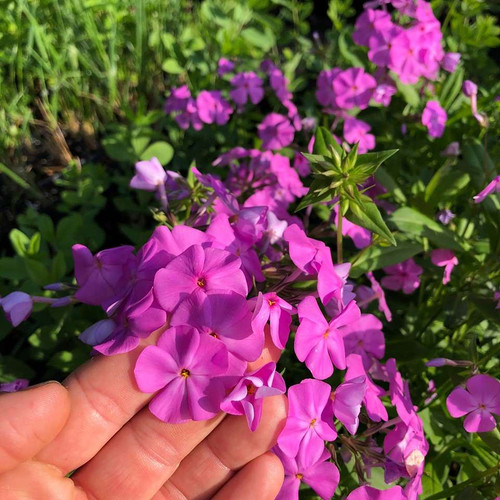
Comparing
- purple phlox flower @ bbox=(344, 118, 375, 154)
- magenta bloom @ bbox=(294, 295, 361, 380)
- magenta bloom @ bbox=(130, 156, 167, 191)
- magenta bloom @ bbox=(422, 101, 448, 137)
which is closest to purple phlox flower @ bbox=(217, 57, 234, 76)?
purple phlox flower @ bbox=(344, 118, 375, 154)

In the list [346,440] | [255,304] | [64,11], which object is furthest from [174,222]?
[64,11]

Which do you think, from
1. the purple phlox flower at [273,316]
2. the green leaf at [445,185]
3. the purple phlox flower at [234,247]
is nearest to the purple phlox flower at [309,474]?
the purple phlox flower at [273,316]

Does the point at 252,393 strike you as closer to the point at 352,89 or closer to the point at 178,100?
the point at 352,89

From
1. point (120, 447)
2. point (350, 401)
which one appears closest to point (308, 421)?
point (350, 401)

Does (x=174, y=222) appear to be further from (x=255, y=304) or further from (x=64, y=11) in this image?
(x=64, y=11)

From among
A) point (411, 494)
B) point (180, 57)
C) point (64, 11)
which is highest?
point (64, 11)

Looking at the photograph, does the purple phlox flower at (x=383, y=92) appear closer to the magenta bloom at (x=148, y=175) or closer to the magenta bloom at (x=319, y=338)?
the magenta bloom at (x=148, y=175)
